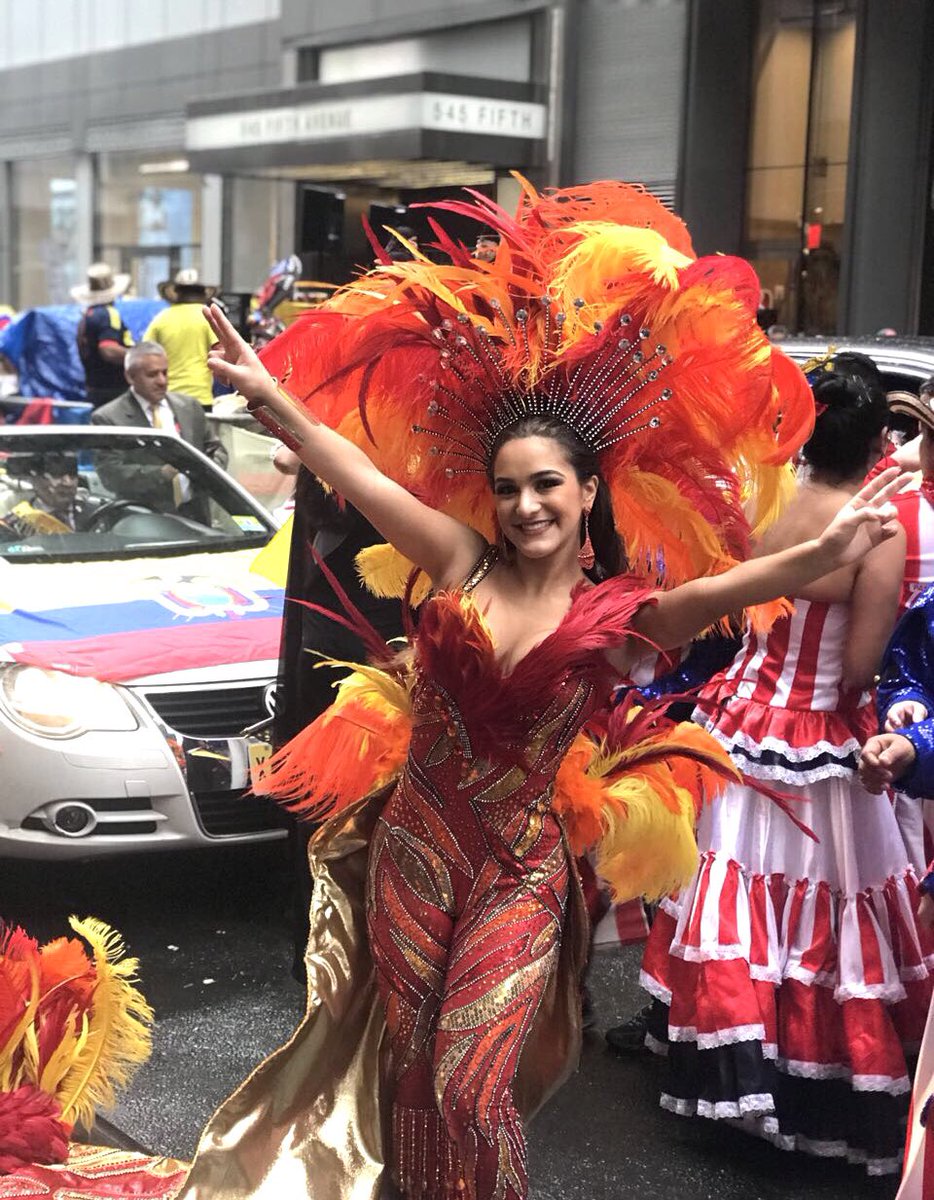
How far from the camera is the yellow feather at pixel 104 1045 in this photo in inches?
132

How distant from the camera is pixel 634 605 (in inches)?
129

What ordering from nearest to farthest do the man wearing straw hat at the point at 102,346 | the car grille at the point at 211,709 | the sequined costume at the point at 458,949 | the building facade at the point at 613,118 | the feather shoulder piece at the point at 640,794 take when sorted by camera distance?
the sequined costume at the point at 458,949, the feather shoulder piece at the point at 640,794, the car grille at the point at 211,709, the man wearing straw hat at the point at 102,346, the building facade at the point at 613,118

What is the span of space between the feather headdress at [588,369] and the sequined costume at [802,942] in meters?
0.82

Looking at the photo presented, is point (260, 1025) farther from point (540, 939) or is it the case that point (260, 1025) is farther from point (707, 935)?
point (540, 939)

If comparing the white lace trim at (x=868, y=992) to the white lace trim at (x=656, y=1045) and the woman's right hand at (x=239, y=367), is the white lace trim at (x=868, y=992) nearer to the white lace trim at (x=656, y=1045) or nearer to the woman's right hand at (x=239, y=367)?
the white lace trim at (x=656, y=1045)

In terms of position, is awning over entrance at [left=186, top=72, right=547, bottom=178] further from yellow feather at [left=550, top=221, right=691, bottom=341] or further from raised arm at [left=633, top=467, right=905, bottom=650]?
raised arm at [left=633, top=467, right=905, bottom=650]

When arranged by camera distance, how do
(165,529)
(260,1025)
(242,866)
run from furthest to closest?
(165,529)
(242,866)
(260,1025)

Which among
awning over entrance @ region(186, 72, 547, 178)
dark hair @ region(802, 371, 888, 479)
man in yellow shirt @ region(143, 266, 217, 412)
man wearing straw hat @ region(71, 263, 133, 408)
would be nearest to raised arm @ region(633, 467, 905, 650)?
dark hair @ region(802, 371, 888, 479)

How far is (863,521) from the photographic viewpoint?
3066 mm

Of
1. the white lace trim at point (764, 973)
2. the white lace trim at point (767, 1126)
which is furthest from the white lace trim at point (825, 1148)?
the white lace trim at point (764, 973)

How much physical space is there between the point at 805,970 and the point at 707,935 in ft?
0.84

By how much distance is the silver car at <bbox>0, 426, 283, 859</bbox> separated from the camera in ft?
18.0

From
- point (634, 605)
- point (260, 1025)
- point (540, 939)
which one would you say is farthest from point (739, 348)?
point (260, 1025)

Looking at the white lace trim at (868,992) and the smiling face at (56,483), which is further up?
the smiling face at (56,483)
